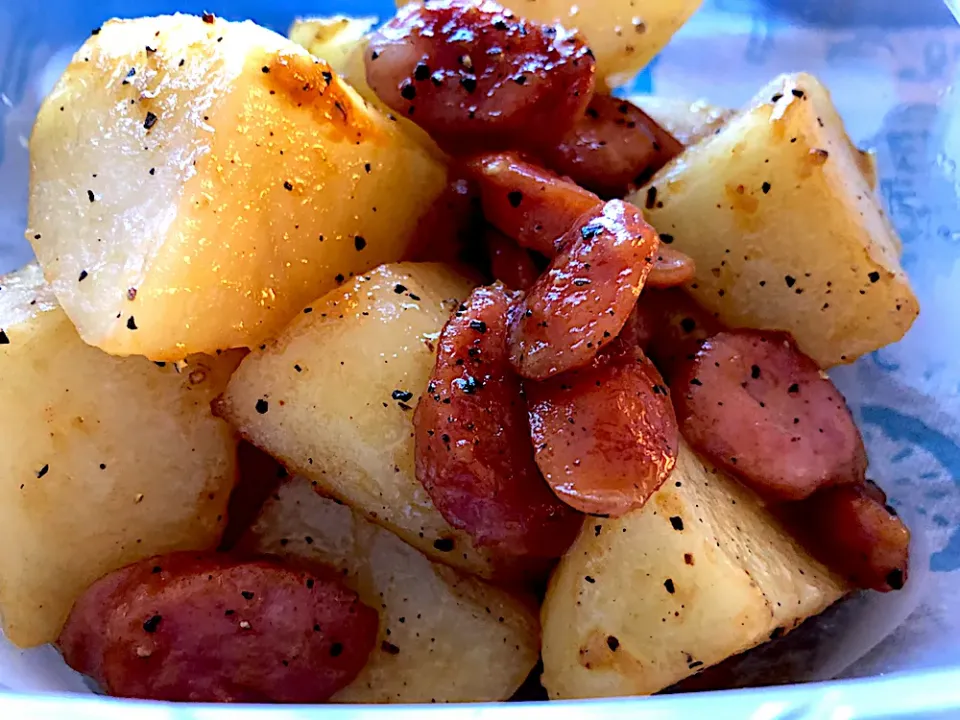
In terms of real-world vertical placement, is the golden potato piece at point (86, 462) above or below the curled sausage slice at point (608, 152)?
below

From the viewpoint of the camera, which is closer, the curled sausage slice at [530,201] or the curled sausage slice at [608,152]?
the curled sausage slice at [530,201]

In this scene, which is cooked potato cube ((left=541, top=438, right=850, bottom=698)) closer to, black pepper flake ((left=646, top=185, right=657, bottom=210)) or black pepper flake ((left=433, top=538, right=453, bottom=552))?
black pepper flake ((left=433, top=538, right=453, bottom=552))

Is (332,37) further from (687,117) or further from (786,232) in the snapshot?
(786,232)

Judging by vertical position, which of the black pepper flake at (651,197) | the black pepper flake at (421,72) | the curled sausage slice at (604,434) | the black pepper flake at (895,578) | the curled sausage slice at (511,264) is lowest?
the black pepper flake at (895,578)

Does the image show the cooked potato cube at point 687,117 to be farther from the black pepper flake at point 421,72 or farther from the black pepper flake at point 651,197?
the black pepper flake at point 421,72

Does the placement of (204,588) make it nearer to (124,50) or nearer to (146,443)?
(146,443)

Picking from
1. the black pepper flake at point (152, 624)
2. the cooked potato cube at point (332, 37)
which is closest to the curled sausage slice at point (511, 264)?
the cooked potato cube at point (332, 37)

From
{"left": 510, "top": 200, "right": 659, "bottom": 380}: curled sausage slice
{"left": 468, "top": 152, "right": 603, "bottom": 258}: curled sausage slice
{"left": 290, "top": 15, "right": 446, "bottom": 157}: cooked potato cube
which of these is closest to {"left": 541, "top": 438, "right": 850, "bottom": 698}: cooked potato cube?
{"left": 510, "top": 200, "right": 659, "bottom": 380}: curled sausage slice
